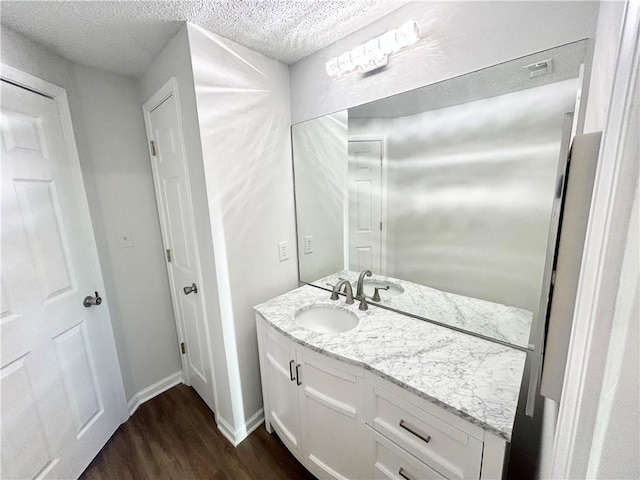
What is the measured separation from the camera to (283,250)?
1.73 meters

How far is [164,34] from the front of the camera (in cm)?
125

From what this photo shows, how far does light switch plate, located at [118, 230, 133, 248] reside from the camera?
1703mm

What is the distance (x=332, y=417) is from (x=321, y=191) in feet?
4.00

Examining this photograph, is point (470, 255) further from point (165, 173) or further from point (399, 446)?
point (165, 173)

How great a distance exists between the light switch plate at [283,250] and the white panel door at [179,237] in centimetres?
49

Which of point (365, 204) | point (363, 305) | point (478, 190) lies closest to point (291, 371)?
point (363, 305)

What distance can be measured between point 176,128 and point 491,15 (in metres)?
1.48

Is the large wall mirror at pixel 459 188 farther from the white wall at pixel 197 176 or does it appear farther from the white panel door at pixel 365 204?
the white wall at pixel 197 176

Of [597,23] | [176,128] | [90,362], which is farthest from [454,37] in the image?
[90,362]

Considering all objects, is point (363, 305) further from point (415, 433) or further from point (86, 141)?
point (86, 141)

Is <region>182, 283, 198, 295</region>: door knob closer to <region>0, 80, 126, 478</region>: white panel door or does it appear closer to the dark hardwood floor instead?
<region>0, 80, 126, 478</region>: white panel door

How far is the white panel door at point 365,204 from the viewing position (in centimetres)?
140

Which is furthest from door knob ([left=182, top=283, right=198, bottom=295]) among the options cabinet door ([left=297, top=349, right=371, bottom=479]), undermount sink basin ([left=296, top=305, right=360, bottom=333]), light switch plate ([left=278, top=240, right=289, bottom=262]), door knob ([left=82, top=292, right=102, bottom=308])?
cabinet door ([left=297, top=349, right=371, bottom=479])

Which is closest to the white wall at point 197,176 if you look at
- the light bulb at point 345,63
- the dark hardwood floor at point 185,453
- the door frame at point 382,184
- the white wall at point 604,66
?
the dark hardwood floor at point 185,453
